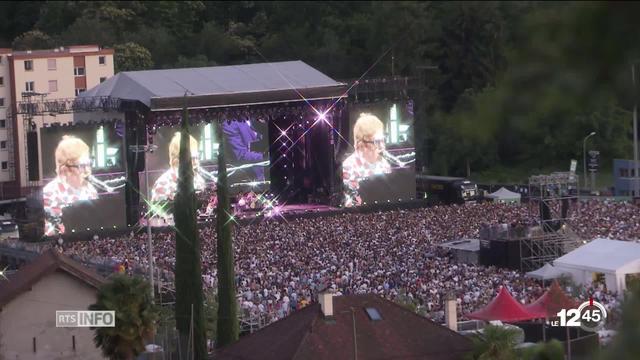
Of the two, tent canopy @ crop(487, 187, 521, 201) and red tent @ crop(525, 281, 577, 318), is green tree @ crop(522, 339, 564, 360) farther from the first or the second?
tent canopy @ crop(487, 187, 521, 201)

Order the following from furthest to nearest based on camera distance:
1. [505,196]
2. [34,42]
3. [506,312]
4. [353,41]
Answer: [353,41]
[34,42]
[505,196]
[506,312]

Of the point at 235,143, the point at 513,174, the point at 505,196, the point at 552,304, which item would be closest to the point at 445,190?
the point at 505,196

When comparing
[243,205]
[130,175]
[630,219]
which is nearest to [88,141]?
[130,175]

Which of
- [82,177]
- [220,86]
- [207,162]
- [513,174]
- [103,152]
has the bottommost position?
[513,174]

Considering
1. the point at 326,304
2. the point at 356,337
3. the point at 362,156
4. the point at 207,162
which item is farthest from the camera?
the point at 362,156

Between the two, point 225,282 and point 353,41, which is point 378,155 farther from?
point 353,41

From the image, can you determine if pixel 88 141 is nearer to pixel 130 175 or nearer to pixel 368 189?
pixel 130 175
